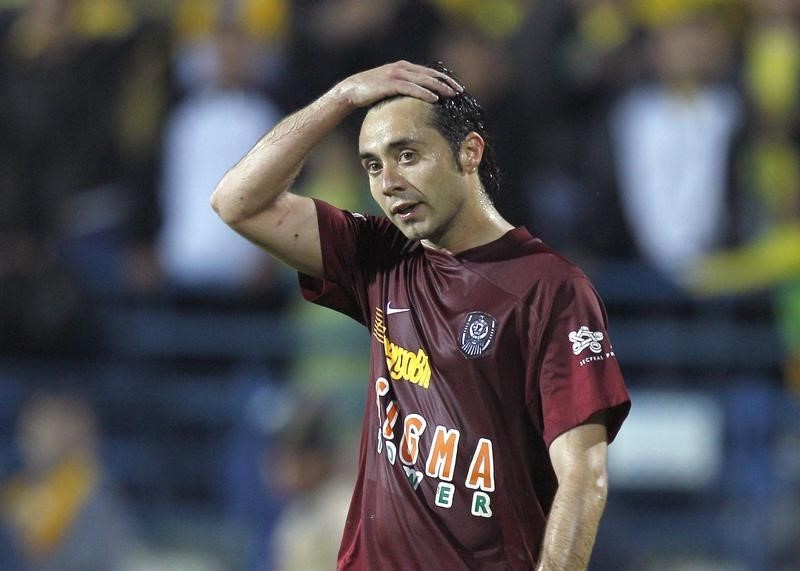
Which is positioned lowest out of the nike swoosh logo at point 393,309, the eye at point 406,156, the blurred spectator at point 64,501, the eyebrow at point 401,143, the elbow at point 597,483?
the blurred spectator at point 64,501

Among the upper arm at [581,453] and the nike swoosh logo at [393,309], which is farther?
the nike swoosh logo at [393,309]

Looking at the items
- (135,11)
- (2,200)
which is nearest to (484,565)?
(2,200)

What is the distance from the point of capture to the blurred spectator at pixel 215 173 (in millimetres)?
9086

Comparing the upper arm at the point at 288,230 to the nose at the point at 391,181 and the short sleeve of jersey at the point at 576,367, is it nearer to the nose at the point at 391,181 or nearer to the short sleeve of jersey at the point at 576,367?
the nose at the point at 391,181

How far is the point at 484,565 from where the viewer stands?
347 cm

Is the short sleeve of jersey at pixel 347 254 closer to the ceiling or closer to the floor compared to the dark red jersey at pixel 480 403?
closer to the ceiling

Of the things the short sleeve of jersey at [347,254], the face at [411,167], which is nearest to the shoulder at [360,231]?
A: the short sleeve of jersey at [347,254]

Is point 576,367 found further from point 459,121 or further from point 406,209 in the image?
point 459,121

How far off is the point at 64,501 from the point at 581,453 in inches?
213

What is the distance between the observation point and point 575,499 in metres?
3.26

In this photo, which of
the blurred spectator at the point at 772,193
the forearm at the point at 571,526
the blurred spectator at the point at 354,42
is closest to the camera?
the forearm at the point at 571,526

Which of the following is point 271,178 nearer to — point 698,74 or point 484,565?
point 484,565

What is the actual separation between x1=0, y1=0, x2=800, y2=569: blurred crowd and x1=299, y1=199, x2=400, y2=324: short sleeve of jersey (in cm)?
379

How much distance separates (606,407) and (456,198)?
64 centimetres
